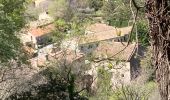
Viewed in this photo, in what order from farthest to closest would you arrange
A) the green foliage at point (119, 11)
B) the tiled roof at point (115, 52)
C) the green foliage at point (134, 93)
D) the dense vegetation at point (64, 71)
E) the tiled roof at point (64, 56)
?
the tiled roof at point (64, 56) < the green foliage at point (134, 93) < the tiled roof at point (115, 52) < the dense vegetation at point (64, 71) < the green foliage at point (119, 11)

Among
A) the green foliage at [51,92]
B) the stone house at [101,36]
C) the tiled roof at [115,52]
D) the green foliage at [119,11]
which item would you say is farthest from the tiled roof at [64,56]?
the green foliage at [51,92]

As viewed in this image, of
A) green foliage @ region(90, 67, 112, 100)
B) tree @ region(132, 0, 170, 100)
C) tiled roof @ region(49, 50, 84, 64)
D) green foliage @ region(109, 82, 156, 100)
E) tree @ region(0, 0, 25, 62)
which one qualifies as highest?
→ tree @ region(132, 0, 170, 100)

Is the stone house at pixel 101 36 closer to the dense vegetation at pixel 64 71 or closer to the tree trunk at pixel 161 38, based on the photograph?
the dense vegetation at pixel 64 71

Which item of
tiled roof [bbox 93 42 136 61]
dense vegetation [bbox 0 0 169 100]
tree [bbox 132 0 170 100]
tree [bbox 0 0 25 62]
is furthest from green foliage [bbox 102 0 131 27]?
tree [bbox 0 0 25 62]

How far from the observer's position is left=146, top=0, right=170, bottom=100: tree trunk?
253 centimetres

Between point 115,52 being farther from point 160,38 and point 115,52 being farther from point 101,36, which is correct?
point 160,38

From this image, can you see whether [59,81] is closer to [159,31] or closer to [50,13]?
[159,31]

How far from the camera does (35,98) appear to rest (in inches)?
426

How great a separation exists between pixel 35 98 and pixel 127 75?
1111cm

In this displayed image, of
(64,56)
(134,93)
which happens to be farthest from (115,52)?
(134,93)

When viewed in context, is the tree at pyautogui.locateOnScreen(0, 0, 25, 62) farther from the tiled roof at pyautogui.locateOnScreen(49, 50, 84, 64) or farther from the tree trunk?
the tree trunk

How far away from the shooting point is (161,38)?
257 centimetres

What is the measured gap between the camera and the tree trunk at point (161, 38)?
8.29 ft

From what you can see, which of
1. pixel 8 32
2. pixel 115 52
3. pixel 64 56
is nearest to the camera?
pixel 8 32
